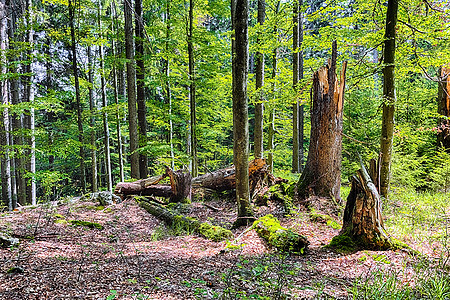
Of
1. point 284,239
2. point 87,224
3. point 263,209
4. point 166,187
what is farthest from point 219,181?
point 284,239

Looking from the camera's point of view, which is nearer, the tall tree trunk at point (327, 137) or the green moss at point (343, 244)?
the green moss at point (343, 244)

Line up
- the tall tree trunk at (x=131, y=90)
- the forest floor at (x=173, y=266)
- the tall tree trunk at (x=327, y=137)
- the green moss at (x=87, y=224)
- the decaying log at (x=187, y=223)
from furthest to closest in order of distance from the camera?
the tall tree trunk at (x=131, y=90) < the tall tree trunk at (x=327, y=137) < the green moss at (x=87, y=224) < the decaying log at (x=187, y=223) < the forest floor at (x=173, y=266)

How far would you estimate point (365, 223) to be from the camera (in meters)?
4.13

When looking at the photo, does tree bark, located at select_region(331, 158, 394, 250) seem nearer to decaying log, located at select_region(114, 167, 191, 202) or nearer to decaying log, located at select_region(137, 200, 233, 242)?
decaying log, located at select_region(137, 200, 233, 242)

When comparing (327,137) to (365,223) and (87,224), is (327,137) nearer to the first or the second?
(365,223)

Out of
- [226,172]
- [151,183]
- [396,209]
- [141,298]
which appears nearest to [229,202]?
[226,172]

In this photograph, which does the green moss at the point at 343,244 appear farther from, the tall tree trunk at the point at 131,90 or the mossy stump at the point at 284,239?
the tall tree trunk at the point at 131,90

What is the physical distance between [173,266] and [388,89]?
6051 millimetres

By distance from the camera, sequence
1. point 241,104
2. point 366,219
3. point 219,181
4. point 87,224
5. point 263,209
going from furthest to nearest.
→ point 219,181
point 263,209
point 87,224
point 241,104
point 366,219

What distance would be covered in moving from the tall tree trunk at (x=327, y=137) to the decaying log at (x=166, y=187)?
3841mm

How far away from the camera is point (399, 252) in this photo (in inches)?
150

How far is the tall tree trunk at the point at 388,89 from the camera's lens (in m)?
5.73

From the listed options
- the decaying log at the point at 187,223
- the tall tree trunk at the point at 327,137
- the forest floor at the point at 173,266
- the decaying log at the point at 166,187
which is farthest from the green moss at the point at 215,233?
the decaying log at the point at 166,187

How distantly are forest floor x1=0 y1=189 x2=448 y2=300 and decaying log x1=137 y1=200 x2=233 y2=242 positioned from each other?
0.21 metres
